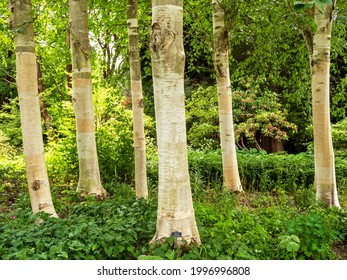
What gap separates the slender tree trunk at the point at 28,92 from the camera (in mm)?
4145

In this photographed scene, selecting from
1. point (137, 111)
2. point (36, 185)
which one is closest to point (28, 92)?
point (36, 185)

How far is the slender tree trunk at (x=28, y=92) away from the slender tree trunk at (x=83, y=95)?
1.92 meters

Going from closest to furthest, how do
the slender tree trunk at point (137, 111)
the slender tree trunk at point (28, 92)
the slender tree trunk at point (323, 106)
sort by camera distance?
1. the slender tree trunk at point (28, 92)
2. the slender tree trunk at point (323, 106)
3. the slender tree trunk at point (137, 111)

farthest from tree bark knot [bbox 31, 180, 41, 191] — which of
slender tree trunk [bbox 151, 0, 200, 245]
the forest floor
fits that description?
the forest floor

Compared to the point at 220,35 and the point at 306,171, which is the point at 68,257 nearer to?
the point at 220,35

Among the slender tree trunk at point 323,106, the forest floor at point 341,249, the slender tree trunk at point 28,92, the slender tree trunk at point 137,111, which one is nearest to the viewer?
the slender tree trunk at point 28,92

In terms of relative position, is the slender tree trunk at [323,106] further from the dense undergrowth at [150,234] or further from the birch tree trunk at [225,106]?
the birch tree trunk at [225,106]

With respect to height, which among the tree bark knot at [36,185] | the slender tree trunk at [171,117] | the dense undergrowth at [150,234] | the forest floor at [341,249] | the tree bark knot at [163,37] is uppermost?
the tree bark knot at [163,37]

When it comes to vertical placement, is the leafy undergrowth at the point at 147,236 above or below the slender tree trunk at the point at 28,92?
below

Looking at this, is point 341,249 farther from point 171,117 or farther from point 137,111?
point 137,111

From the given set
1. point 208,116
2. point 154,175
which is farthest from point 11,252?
point 208,116

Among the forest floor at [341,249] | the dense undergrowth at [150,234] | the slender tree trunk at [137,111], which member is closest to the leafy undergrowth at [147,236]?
the dense undergrowth at [150,234]

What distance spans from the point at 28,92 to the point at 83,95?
2030 mm

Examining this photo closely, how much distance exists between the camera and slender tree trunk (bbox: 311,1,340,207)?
5.52 metres
